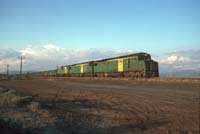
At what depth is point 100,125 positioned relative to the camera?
10.6 meters

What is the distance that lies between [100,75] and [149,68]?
56.3 ft

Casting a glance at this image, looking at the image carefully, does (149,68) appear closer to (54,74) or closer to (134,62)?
(134,62)

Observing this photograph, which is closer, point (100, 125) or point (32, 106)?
point (100, 125)

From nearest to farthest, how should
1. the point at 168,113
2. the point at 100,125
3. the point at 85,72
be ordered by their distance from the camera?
the point at 100,125
the point at 168,113
the point at 85,72

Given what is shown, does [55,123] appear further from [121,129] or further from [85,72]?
[85,72]

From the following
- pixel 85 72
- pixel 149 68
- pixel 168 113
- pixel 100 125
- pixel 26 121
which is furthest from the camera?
pixel 85 72

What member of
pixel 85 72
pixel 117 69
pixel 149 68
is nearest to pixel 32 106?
pixel 149 68

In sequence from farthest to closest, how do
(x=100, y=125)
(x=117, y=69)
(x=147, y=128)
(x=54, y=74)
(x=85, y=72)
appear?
(x=54, y=74) < (x=85, y=72) < (x=117, y=69) < (x=100, y=125) < (x=147, y=128)

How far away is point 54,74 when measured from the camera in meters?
92.1

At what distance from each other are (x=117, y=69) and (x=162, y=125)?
3791 cm

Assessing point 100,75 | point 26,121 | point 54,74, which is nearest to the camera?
point 26,121

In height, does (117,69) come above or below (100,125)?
above

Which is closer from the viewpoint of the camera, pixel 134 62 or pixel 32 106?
pixel 32 106

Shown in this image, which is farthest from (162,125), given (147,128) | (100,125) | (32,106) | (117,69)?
(117,69)
